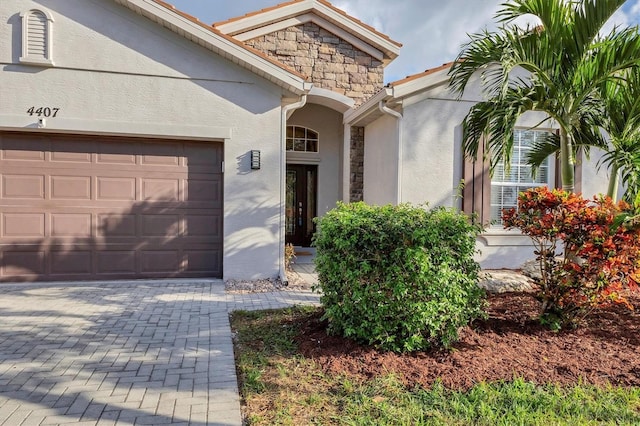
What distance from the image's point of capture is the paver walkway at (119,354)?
9.75ft

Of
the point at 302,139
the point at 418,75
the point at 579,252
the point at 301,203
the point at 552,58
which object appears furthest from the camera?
the point at 301,203

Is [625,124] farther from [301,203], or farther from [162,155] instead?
[301,203]

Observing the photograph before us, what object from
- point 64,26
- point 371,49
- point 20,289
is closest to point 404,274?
point 20,289

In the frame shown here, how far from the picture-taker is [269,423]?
110 inches

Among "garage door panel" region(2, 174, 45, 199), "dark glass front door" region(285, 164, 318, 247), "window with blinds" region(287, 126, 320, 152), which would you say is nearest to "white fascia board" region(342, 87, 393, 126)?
"window with blinds" region(287, 126, 320, 152)

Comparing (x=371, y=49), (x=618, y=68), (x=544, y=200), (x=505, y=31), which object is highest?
(x=371, y=49)

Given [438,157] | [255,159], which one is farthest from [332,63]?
[255,159]

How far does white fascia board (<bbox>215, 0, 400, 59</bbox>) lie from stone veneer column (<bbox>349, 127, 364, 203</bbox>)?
2580 millimetres

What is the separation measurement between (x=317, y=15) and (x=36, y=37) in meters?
6.61

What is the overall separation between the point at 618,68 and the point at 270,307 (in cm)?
536

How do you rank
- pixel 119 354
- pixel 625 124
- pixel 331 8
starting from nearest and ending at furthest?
pixel 119 354 < pixel 625 124 < pixel 331 8

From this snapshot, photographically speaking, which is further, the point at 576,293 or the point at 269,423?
the point at 576,293

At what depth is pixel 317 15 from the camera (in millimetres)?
10609

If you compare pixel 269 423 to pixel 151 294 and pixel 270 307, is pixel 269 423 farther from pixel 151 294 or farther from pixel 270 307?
pixel 151 294
